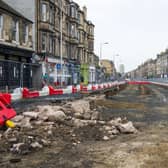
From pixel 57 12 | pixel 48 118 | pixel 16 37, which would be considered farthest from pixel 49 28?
pixel 48 118

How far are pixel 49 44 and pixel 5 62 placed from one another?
85.3 feet

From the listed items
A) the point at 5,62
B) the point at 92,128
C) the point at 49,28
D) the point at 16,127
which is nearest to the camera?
the point at 16,127

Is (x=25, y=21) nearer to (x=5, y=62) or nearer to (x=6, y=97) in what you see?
(x=5, y=62)

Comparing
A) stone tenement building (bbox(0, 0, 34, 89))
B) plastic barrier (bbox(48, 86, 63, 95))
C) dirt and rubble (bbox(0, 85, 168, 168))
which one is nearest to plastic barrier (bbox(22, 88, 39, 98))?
stone tenement building (bbox(0, 0, 34, 89))

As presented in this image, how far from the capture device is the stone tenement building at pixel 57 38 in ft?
81.5

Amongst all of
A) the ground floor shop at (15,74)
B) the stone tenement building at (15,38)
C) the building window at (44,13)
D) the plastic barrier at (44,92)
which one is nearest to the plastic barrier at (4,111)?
the ground floor shop at (15,74)

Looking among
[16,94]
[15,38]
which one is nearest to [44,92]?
[16,94]

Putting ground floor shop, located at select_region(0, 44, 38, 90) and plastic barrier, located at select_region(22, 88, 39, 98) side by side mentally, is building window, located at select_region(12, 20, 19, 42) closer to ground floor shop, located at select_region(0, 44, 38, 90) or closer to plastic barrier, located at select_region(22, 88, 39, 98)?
ground floor shop, located at select_region(0, 44, 38, 90)

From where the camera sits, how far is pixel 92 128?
914cm

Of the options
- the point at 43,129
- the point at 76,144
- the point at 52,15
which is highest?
the point at 52,15

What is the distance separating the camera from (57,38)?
41.5m

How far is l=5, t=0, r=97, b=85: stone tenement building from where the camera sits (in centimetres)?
2483

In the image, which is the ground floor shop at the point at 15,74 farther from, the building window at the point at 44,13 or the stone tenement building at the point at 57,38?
the building window at the point at 44,13

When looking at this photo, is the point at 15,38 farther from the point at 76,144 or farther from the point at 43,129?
the point at 76,144
